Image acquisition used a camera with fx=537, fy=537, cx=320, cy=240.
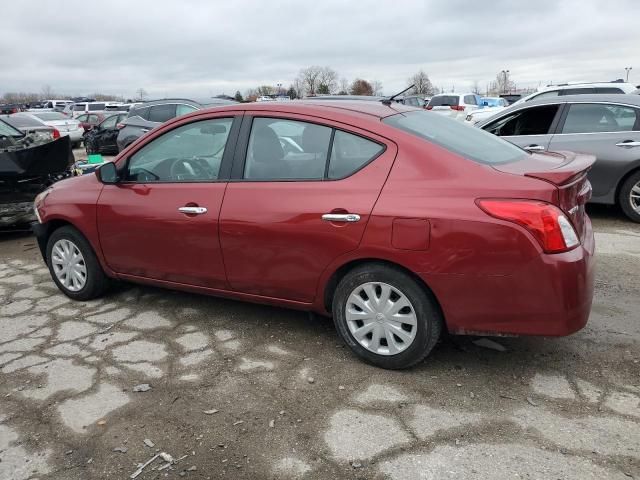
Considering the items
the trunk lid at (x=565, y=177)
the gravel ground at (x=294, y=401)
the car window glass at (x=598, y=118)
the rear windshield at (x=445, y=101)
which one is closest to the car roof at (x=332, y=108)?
the trunk lid at (x=565, y=177)

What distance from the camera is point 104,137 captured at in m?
17.2

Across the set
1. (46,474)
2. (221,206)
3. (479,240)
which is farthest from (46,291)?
(479,240)

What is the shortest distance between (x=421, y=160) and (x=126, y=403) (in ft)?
7.04

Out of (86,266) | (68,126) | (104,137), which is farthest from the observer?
(68,126)

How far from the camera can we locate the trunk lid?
9.18 ft

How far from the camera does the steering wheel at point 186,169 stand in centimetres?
380

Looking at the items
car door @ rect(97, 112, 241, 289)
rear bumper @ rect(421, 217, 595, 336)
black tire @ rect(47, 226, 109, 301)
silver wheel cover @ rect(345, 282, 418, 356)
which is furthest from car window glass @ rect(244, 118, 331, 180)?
black tire @ rect(47, 226, 109, 301)

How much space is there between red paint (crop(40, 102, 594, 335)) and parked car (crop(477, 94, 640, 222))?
11.9 feet

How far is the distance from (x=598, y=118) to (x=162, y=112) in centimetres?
842

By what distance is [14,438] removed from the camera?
2.75 metres

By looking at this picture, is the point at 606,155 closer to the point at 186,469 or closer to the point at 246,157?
the point at 246,157

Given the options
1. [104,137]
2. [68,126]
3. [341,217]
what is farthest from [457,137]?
[68,126]

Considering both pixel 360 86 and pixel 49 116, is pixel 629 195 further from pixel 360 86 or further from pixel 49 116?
pixel 360 86

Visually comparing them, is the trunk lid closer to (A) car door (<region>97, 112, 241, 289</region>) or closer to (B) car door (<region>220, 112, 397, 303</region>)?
(B) car door (<region>220, 112, 397, 303</region>)
